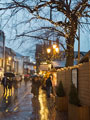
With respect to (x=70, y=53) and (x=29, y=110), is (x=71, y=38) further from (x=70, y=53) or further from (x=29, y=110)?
(x=29, y=110)

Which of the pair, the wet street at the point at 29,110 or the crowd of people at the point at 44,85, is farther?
the crowd of people at the point at 44,85

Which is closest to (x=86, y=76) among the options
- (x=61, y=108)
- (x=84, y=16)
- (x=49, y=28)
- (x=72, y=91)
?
(x=72, y=91)

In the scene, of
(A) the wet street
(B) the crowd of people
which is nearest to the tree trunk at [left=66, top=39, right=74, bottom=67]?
(B) the crowd of people

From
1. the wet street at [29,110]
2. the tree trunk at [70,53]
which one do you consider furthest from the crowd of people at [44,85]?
the wet street at [29,110]

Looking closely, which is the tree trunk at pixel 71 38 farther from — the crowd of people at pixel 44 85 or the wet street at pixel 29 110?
the wet street at pixel 29 110

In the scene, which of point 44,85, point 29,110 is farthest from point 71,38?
point 44,85

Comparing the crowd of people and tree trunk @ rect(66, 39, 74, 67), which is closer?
tree trunk @ rect(66, 39, 74, 67)

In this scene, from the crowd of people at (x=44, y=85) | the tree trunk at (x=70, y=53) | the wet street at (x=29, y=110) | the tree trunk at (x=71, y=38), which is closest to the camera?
the wet street at (x=29, y=110)

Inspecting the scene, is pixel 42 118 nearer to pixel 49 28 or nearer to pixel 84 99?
pixel 84 99

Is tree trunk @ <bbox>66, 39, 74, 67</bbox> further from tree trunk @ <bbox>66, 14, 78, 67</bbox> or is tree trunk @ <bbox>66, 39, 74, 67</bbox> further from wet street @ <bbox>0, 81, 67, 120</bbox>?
wet street @ <bbox>0, 81, 67, 120</bbox>

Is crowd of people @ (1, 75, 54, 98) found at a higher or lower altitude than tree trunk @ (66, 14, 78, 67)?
lower

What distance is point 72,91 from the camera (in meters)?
8.48

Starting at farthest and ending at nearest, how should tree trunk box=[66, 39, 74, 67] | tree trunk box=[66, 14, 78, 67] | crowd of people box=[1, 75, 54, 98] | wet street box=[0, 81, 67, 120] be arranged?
1. crowd of people box=[1, 75, 54, 98]
2. tree trunk box=[66, 39, 74, 67]
3. tree trunk box=[66, 14, 78, 67]
4. wet street box=[0, 81, 67, 120]

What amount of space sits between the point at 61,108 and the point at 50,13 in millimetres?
6967
